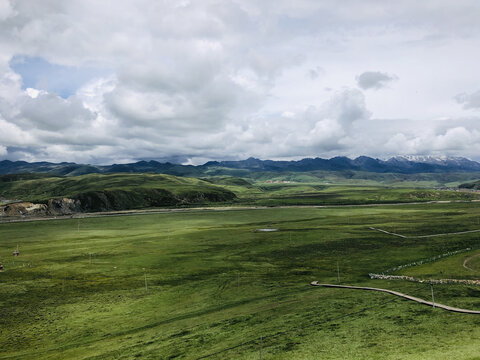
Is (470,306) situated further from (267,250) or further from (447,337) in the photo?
(267,250)

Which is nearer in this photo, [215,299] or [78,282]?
[215,299]

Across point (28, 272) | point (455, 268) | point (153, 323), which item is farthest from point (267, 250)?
point (28, 272)

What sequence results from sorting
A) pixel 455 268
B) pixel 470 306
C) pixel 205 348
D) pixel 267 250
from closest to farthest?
pixel 205 348 → pixel 470 306 → pixel 455 268 → pixel 267 250

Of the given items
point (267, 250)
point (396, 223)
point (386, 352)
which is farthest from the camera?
point (396, 223)

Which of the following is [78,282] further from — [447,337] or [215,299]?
[447,337]

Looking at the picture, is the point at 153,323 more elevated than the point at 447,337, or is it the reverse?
the point at 447,337

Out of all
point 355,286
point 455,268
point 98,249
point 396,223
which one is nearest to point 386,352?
point 355,286
